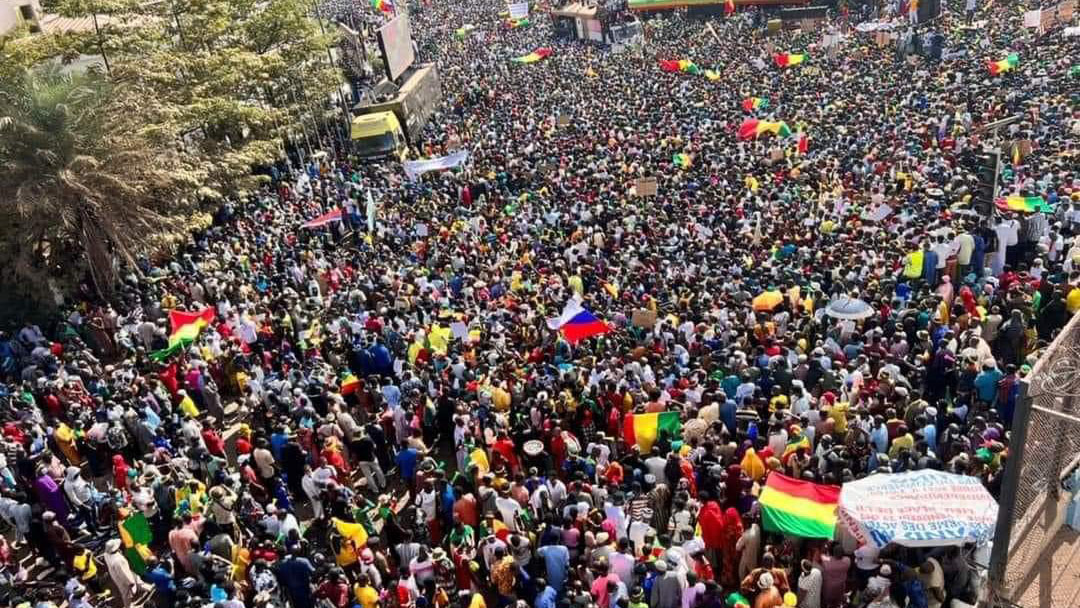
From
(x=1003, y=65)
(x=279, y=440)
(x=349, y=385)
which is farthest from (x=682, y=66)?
(x=279, y=440)

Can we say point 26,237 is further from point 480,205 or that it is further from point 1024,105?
point 1024,105

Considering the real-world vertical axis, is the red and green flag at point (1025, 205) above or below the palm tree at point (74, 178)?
below

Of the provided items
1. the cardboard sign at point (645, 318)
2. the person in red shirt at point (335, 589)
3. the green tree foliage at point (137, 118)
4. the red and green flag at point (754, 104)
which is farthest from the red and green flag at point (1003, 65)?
the person in red shirt at point (335, 589)

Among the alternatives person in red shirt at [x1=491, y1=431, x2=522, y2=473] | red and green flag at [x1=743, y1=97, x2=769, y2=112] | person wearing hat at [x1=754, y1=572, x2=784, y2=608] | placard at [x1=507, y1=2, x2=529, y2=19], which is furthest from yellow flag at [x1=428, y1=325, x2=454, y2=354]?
placard at [x1=507, y1=2, x2=529, y2=19]

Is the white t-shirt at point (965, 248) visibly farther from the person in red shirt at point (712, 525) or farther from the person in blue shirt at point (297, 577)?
the person in blue shirt at point (297, 577)

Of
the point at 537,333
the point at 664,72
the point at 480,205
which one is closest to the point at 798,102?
the point at 664,72

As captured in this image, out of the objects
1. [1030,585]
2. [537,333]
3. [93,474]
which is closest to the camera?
[1030,585]
